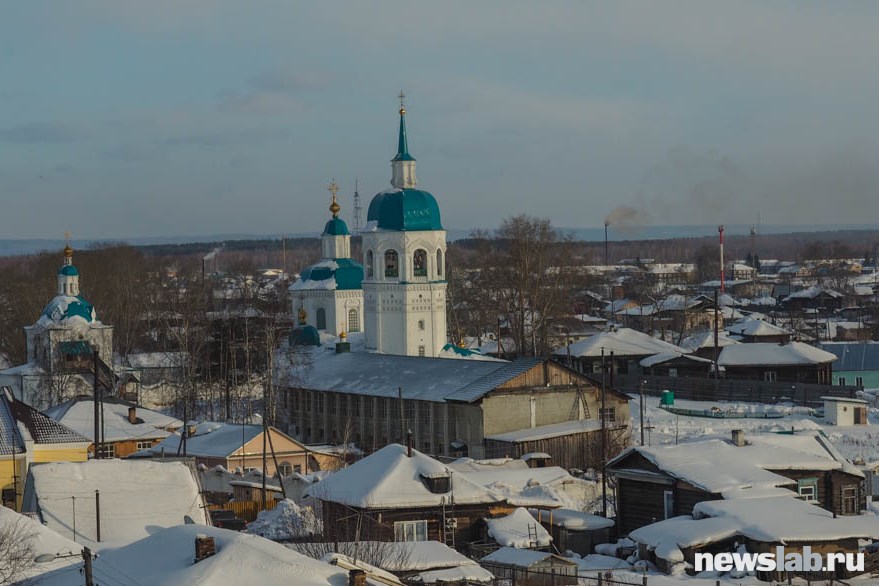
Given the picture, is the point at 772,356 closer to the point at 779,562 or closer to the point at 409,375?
the point at 409,375

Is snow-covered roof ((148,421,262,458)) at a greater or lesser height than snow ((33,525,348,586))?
lesser

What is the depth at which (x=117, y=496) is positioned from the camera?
2078 centimetres

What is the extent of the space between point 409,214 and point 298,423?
7203 mm

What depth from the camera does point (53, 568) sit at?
16.2m

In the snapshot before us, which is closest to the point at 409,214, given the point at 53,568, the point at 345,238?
the point at 345,238

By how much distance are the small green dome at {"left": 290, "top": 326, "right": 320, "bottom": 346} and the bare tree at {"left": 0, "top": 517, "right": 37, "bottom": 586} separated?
2817 cm

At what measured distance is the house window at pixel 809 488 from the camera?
23922mm

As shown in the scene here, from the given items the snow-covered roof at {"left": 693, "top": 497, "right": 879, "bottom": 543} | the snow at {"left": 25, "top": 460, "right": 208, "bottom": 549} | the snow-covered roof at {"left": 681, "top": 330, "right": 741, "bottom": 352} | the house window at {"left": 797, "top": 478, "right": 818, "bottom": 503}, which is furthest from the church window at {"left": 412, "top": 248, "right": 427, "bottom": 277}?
the snow-covered roof at {"left": 693, "top": 497, "right": 879, "bottom": 543}

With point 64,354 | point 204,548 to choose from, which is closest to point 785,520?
point 204,548

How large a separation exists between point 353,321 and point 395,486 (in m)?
26.8

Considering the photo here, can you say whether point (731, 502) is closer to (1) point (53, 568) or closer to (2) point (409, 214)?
(1) point (53, 568)

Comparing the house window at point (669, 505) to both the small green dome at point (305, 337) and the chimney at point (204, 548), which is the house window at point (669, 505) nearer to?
the chimney at point (204, 548)

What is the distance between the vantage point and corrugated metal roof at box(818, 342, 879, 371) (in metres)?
49.3

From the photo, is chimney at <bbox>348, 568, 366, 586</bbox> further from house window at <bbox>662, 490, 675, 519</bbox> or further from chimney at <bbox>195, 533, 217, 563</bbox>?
house window at <bbox>662, 490, 675, 519</bbox>
